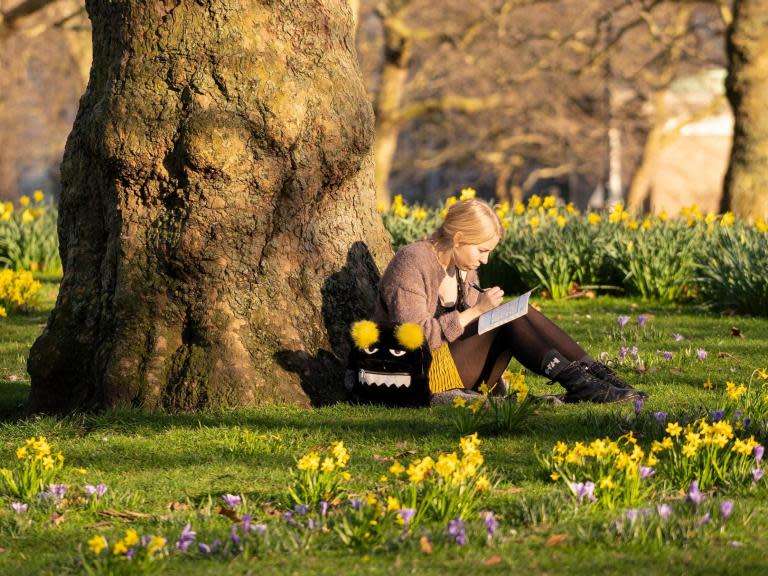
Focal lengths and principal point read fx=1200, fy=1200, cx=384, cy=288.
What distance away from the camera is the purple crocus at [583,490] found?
3.69 meters

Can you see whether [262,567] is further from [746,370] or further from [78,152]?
[746,370]

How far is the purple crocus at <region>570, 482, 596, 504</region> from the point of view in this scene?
3691 mm

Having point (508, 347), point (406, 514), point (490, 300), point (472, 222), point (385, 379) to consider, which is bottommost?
point (406, 514)

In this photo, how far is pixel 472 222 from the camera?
5.47m

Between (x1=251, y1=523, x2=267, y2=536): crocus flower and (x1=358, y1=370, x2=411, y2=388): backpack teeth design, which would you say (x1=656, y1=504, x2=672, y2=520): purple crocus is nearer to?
(x1=251, y1=523, x2=267, y2=536): crocus flower

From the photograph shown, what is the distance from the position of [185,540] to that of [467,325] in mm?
2565

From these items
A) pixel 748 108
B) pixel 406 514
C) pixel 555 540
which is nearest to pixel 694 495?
pixel 555 540

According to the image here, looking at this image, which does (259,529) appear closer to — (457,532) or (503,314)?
(457,532)

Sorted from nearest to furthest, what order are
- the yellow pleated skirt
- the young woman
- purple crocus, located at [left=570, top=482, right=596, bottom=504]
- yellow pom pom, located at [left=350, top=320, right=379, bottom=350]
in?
purple crocus, located at [left=570, top=482, right=596, bottom=504], yellow pom pom, located at [left=350, top=320, right=379, bottom=350], the young woman, the yellow pleated skirt

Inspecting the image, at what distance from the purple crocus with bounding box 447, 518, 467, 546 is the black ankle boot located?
2.14m

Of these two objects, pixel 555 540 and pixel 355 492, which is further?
pixel 355 492

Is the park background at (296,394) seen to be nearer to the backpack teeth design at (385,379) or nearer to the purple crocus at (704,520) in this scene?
the purple crocus at (704,520)

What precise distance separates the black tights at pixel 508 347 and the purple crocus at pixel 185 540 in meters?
2.43

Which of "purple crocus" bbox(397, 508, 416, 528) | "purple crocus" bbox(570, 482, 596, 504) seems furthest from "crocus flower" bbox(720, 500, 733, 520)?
"purple crocus" bbox(397, 508, 416, 528)
